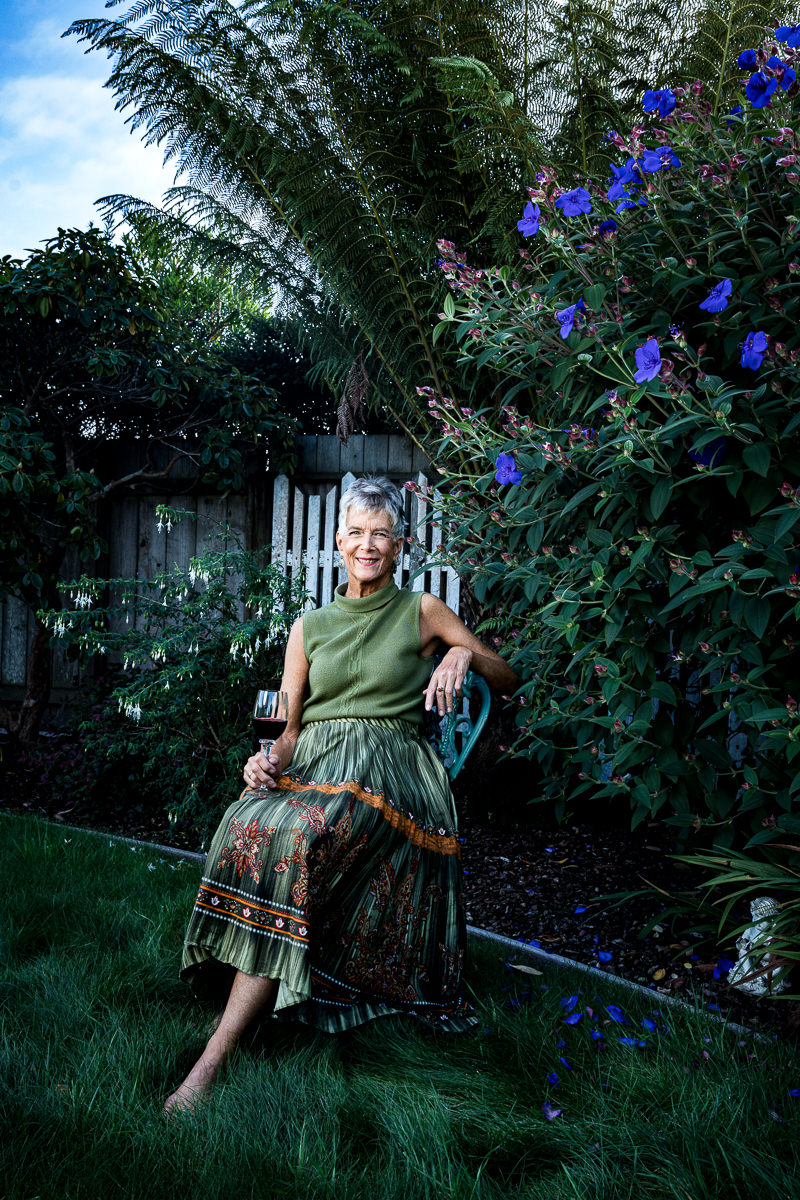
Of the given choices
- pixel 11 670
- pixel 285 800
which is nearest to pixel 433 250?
pixel 285 800

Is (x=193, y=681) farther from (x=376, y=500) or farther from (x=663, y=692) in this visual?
(x=663, y=692)

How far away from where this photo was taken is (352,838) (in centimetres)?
191

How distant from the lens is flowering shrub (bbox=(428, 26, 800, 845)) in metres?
1.79

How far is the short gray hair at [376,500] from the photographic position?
2.21 meters

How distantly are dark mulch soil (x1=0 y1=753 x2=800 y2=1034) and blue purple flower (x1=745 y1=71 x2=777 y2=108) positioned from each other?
1691mm

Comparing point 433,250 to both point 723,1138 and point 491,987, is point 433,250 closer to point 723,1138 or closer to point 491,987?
point 491,987

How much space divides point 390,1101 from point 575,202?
1.90 meters

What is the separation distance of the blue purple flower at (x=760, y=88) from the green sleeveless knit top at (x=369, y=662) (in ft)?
4.30

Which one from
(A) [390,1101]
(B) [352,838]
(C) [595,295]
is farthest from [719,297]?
(A) [390,1101]

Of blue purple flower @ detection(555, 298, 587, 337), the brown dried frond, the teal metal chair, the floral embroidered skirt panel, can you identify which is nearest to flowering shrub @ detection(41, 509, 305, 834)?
the brown dried frond

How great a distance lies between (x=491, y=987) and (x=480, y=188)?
2.91 metres

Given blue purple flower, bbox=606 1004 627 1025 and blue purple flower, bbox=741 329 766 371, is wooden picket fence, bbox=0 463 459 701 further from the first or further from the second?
blue purple flower, bbox=741 329 766 371

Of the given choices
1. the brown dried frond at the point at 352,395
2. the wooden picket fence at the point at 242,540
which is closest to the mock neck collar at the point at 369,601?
the brown dried frond at the point at 352,395

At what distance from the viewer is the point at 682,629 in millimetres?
2191
